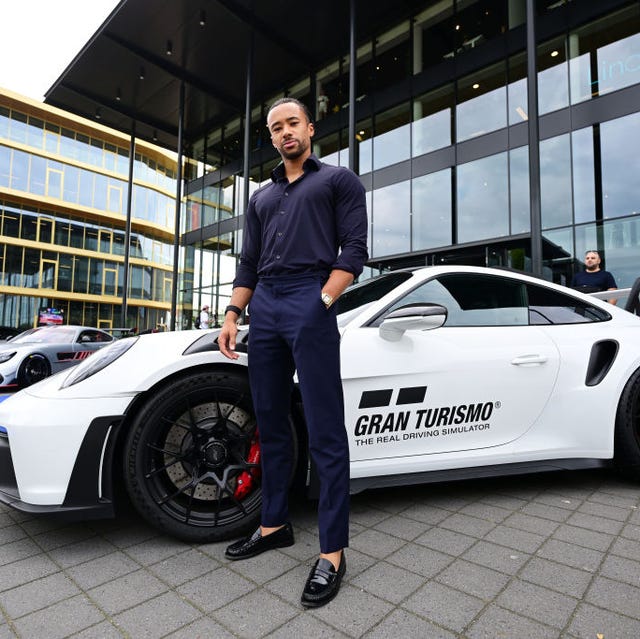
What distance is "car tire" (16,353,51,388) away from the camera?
6414 mm

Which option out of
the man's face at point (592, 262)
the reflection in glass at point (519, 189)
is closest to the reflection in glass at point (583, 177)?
the reflection in glass at point (519, 189)

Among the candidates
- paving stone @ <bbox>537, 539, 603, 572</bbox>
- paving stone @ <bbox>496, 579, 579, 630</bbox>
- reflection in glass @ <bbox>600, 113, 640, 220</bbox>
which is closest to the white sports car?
paving stone @ <bbox>537, 539, 603, 572</bbox>

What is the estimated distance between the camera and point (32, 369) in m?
6.61

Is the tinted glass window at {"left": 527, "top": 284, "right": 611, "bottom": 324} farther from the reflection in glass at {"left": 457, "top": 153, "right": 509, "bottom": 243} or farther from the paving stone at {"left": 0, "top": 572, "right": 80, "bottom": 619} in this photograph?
the reflection in glass at {"left": 457, "top": 153, "right": 509, "bottom": 243}

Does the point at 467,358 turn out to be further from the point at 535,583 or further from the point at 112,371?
the point at 112,371

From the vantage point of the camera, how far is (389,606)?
5.11 feet

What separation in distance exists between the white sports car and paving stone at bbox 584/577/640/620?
2.46ft

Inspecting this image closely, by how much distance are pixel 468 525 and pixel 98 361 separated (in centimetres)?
191

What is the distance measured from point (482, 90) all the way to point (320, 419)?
13505mm

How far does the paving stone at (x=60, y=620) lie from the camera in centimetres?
143

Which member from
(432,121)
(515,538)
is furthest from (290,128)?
(432,121)

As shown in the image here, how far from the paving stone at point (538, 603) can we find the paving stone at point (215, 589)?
92 centimetres

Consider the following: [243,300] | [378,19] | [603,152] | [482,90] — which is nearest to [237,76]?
[378,19]

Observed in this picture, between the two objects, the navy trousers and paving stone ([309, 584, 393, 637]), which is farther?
the navy trousers
